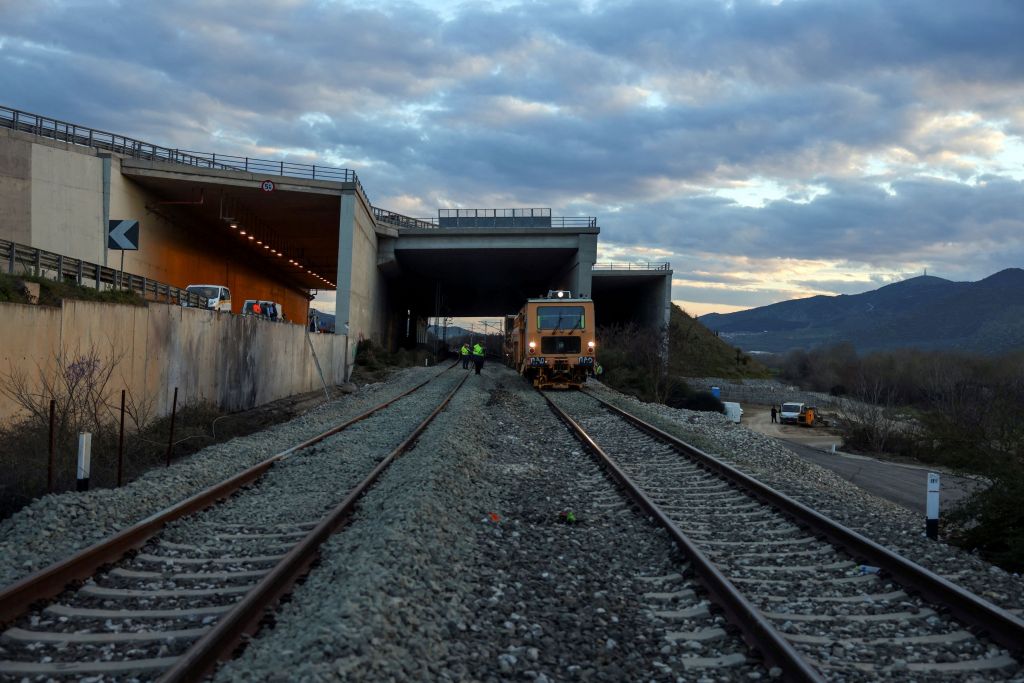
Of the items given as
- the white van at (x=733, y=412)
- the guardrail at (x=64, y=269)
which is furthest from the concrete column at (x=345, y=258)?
the white van at (x=733, y=412)

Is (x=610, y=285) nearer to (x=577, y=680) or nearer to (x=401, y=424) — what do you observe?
(x=401, y=424)

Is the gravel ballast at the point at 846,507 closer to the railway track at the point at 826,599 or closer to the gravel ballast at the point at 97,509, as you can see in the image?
the railway track at the point at 826,599

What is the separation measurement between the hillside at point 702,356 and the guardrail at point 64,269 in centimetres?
4661

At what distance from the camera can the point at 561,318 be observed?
93.9 ft

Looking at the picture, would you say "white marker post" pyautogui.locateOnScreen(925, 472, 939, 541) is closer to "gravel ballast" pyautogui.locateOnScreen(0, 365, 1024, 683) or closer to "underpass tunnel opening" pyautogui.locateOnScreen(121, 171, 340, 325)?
"gravel ballast" pyautogui.locateOnScreen(0, 365, 1024, 683)

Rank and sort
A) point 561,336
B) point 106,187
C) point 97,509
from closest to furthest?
1. point 97,509
2. point 561,336
3. point 106,187

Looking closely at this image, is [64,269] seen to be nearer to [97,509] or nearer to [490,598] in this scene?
[97,509]

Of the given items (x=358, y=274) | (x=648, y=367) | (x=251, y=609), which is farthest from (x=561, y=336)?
(x=251, y=609)

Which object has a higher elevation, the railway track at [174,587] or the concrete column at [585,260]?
the concrete column at [585,260]

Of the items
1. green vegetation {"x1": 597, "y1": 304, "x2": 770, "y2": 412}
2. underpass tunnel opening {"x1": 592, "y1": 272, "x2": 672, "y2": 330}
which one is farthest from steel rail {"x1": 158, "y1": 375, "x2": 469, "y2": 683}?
underpass tunnel opening {"x1": 592, "y1": 272, "x2": 672, "y2": 330}

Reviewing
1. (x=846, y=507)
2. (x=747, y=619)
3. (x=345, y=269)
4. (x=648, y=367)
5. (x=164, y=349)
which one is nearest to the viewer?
(x=747, y=619)

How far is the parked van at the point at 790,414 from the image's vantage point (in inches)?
1964

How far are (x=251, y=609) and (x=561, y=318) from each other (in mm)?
24073

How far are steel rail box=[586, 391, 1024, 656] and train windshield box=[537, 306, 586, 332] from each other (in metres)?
18.9
